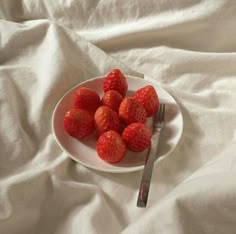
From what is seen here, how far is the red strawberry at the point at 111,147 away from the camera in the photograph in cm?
67

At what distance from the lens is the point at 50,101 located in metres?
0.79

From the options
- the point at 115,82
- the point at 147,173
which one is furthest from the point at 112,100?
the point at 147,173

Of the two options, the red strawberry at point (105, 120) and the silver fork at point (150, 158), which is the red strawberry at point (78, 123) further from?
the silver fork at point (150, 158)

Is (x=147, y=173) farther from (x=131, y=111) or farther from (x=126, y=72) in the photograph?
(x=126, y=72)

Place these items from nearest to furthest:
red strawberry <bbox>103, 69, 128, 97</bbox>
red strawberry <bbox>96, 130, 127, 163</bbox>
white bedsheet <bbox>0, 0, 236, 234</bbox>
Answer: white bedsheet <bbox>0, 0, 236, 234</bbox> → red strawberry <bbox>96, 130, 127, 163</bbox> → red strawberry <bbox>103, 69, 128, 97</bbox>

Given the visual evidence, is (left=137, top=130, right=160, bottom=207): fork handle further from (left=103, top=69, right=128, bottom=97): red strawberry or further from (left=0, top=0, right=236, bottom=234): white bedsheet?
(left=103, top=69, right=128, bottom=97): red strawberry

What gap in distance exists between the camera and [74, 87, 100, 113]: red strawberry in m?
0.75

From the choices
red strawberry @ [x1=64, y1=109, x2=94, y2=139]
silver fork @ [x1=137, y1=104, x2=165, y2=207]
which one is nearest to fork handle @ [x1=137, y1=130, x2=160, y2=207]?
Result: silver fork @ [x1=137, y1=104, x2=165, y2=207]

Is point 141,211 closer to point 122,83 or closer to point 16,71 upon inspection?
point 122,83

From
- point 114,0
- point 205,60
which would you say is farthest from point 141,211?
point 114,0

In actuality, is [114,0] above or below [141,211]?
above

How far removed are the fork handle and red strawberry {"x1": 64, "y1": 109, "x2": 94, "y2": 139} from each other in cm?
12

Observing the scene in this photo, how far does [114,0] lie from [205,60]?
253 mm

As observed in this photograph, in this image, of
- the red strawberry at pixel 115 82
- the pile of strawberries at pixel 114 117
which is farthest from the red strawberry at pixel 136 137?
the red strawberry at pixel 115 82
